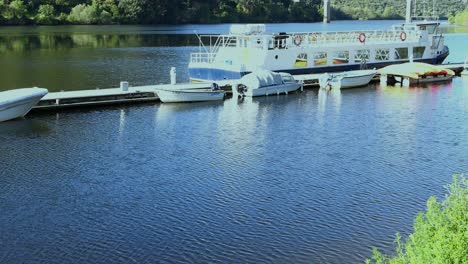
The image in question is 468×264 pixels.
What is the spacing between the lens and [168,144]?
82.9ft

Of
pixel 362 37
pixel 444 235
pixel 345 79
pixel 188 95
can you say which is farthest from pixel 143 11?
pixel 444 235

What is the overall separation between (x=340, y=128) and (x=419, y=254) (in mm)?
21340

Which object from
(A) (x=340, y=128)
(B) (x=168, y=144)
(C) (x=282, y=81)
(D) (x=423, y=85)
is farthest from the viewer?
(D) (x=423, y=85)

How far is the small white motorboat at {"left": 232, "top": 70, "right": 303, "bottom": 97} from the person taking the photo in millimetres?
37500

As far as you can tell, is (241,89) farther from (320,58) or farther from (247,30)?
(320,58)

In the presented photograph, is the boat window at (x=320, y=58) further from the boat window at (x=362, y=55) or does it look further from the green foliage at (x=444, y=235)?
the green foliage at (x=444, y=235)

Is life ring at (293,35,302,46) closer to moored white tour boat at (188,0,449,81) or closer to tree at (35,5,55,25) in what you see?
moored white tour boat at (188,0,449,81)

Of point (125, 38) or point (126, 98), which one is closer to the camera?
point (126, 98)

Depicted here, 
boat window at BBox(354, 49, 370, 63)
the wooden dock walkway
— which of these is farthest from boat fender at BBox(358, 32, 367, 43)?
the wooden dock walkway

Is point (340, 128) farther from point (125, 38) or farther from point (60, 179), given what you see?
point (125, 38)

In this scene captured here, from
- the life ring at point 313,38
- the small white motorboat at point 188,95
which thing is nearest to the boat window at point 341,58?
the life ring at point 313,38

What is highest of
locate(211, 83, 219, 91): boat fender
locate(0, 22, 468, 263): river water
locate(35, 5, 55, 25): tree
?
locate(35, 5, 55, 25): tree

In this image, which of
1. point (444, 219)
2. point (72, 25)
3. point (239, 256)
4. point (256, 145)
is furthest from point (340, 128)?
point (72, 25)

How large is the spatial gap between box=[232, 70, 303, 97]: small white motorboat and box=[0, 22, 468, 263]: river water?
983 mm
